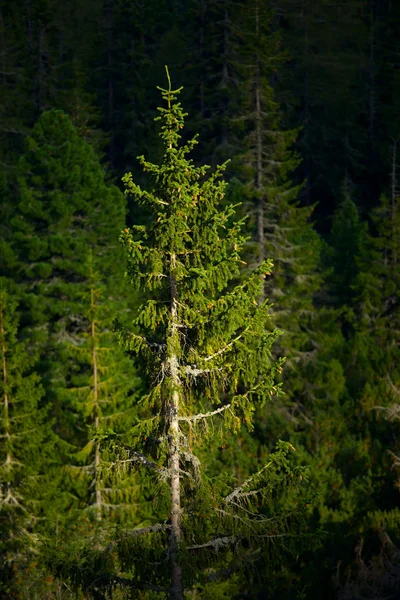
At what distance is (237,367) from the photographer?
10688 mm

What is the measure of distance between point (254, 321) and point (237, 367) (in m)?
0.71

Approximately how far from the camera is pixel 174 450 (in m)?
11.0

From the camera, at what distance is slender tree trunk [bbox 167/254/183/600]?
419 inches

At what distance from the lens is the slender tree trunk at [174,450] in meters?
10.6

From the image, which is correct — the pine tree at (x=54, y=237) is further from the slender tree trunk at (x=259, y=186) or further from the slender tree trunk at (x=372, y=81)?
the slender tree trunk at (x=372, y=81)

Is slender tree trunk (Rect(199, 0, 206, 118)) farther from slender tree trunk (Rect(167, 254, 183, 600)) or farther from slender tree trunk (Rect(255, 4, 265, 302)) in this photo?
slender tree trunk (Rect(167, 254, 183, 600))

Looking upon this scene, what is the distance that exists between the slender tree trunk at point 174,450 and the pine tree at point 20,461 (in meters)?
8.96

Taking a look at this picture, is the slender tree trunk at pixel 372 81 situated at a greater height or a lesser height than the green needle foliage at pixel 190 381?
greater

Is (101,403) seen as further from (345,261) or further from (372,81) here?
(372,81)

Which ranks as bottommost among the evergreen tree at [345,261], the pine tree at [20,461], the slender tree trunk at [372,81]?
the pine tree at [20,461]

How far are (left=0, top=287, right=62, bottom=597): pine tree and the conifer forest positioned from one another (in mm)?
64

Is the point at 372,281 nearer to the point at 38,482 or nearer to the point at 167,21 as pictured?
→ the point at 38,482

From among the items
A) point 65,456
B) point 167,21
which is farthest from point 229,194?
point 167,21

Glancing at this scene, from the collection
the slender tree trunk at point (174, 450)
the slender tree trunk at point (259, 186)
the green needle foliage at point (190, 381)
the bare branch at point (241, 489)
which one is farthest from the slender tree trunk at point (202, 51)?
the bare branch at point (241, 489)
